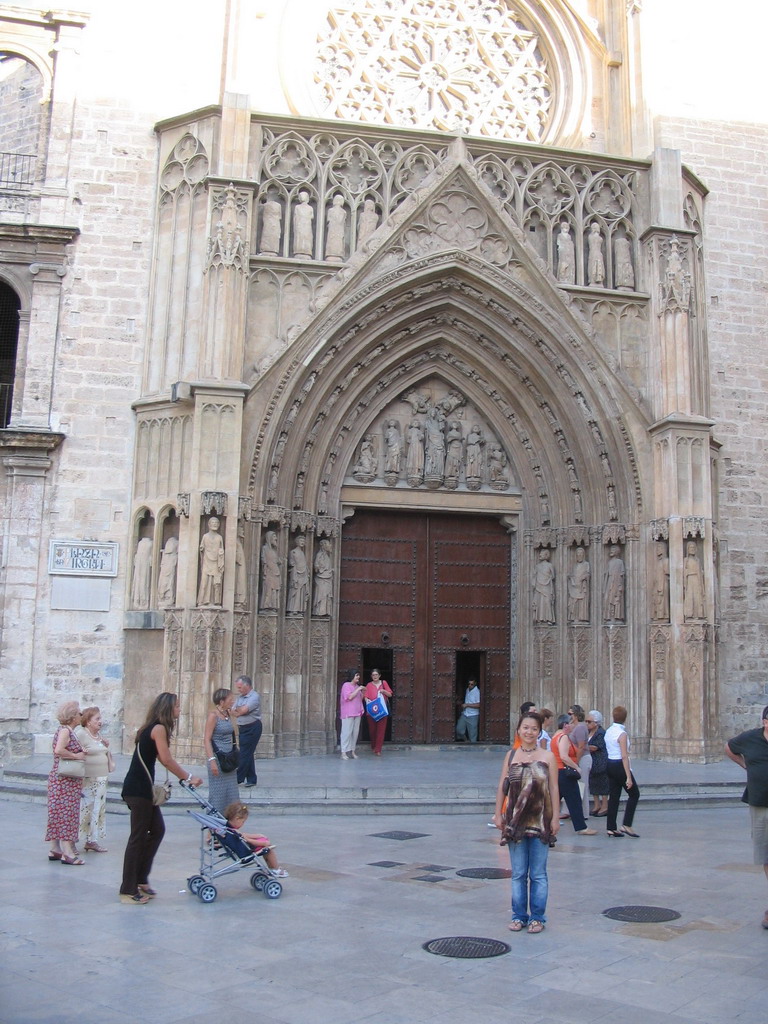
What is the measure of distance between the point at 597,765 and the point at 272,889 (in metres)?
5.40

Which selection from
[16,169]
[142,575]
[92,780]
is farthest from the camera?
[16,169]

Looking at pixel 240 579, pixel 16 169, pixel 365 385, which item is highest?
pixel 16 169

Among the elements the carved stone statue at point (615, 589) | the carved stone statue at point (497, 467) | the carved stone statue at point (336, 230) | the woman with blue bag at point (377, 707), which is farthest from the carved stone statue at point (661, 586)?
the carved stone statue at point (336, 230)

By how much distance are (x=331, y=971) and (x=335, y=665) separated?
11.6 meters

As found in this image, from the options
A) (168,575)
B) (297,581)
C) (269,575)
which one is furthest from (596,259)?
(168,575)

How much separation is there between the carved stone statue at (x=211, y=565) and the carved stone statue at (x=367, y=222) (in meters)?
5.47

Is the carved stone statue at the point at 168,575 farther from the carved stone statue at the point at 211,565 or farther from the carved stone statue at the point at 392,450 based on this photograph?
the carved stone statue at the point at 392,450

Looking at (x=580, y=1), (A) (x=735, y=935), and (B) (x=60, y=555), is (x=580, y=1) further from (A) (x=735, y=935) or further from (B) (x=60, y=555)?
(A) (x=735, y=935)

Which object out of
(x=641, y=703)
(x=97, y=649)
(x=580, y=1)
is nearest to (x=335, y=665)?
(x=97, y=649)

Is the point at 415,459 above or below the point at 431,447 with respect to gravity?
below

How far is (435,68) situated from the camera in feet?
65.4

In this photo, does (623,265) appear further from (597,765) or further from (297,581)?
(597,765)

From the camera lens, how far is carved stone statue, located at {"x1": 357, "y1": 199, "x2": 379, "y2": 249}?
57.2ft

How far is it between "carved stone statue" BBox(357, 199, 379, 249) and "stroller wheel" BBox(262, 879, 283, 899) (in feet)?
39.7
